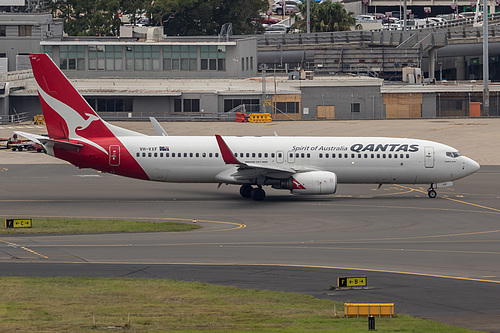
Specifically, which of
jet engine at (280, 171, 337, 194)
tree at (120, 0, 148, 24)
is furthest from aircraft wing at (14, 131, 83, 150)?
tree at (120, 0, 148, 24)

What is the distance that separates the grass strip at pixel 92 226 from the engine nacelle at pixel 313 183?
31.0 ft

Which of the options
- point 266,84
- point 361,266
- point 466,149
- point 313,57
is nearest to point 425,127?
point 466,149

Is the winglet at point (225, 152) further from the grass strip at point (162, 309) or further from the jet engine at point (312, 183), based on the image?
the grass strip at point (162, 309)

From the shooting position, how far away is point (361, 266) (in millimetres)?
35188

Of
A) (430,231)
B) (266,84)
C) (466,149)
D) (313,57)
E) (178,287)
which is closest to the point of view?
(178,287)

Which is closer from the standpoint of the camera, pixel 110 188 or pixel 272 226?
pixel 272 226

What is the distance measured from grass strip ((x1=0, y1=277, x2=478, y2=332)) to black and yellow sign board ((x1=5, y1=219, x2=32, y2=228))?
1220 centimetres

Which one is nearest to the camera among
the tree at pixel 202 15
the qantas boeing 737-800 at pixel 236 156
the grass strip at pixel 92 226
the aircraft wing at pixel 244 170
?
the grass strip at pixel 92 226

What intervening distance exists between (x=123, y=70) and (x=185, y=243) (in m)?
73.5

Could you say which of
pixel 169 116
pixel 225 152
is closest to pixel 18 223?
pixel 225 152

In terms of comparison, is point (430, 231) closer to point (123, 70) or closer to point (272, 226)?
point (272, 226)

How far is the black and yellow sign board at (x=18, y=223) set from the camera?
43.3 metres

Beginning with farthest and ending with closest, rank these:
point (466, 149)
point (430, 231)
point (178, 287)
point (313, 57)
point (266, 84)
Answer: point (313, 57) → point (266, 84) → point (466, 149) → point (430, 231) → point (178, 287)

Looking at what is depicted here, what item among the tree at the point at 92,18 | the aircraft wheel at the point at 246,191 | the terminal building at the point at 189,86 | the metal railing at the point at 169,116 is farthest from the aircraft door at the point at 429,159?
the tree at the point at 92,18
